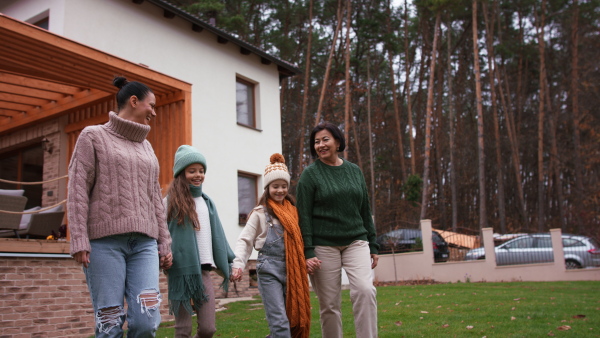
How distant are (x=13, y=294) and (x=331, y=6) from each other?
23319mm

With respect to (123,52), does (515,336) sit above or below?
below

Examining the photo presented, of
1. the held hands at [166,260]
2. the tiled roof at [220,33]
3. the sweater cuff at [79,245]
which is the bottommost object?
the held hands at [166,260]

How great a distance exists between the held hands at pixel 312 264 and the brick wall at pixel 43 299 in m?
4.48

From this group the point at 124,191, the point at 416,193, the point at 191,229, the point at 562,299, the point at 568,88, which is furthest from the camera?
the point at 568,88

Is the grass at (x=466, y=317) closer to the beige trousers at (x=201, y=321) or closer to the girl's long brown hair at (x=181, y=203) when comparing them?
the beige trousers at (x=201, y=321)

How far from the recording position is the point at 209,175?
13.5 meters

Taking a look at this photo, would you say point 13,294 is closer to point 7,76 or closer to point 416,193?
point 7,76

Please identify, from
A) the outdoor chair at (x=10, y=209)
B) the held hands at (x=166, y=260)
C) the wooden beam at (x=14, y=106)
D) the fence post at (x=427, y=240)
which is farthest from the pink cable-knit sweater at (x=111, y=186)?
the fence post at (x=427, y=240)

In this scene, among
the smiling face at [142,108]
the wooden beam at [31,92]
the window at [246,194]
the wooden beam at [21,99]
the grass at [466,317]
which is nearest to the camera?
the smiling face at [142,108]

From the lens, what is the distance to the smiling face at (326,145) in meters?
4.64

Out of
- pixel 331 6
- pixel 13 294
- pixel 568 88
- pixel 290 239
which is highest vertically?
Answer: pixel 331 6

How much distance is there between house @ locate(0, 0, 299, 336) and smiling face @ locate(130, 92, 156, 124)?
449cm

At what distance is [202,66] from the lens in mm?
14023

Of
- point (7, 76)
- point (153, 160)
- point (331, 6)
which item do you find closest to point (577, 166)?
point (331, 6)
